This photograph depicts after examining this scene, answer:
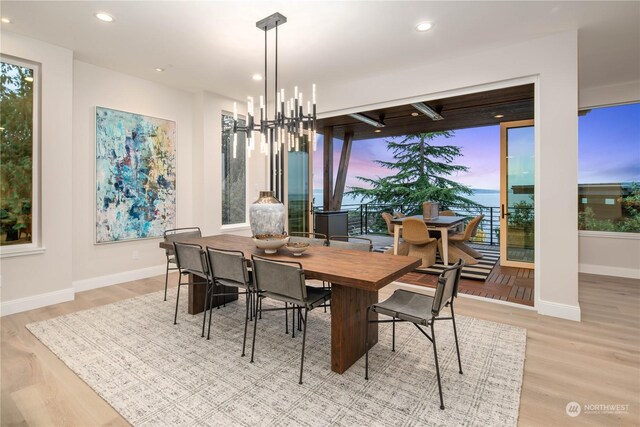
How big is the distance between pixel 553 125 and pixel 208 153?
15.0ft

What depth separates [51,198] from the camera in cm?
351

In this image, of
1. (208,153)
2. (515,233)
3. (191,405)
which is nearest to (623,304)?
(515,233)

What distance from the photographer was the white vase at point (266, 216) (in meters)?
2.89

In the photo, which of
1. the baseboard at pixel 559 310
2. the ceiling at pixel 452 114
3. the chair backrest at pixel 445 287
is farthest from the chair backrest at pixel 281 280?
the ceiling at pixel 452 114

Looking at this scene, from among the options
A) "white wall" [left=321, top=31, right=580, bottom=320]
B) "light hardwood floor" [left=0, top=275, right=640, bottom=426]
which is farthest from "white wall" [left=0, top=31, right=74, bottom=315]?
"white wall" [left=321, top=31, right=580, bottom=320]

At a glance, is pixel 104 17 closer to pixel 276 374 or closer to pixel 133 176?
pixel 133 176

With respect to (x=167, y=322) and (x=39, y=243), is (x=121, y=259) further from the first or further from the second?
(x=167, y=322)

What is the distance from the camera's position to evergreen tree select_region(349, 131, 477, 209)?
9.91 meters

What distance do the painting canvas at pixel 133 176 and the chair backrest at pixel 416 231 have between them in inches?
147

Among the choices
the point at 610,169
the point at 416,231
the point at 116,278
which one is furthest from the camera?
the point at 416,231

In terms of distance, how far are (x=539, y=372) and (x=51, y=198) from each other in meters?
4.84

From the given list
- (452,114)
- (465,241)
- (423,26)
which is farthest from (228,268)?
(452,114)

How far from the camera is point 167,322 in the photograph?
3043mm

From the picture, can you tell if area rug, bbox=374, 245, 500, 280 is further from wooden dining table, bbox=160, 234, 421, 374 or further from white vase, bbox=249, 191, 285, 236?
white vase, bbox=249, 191, 285, 236
